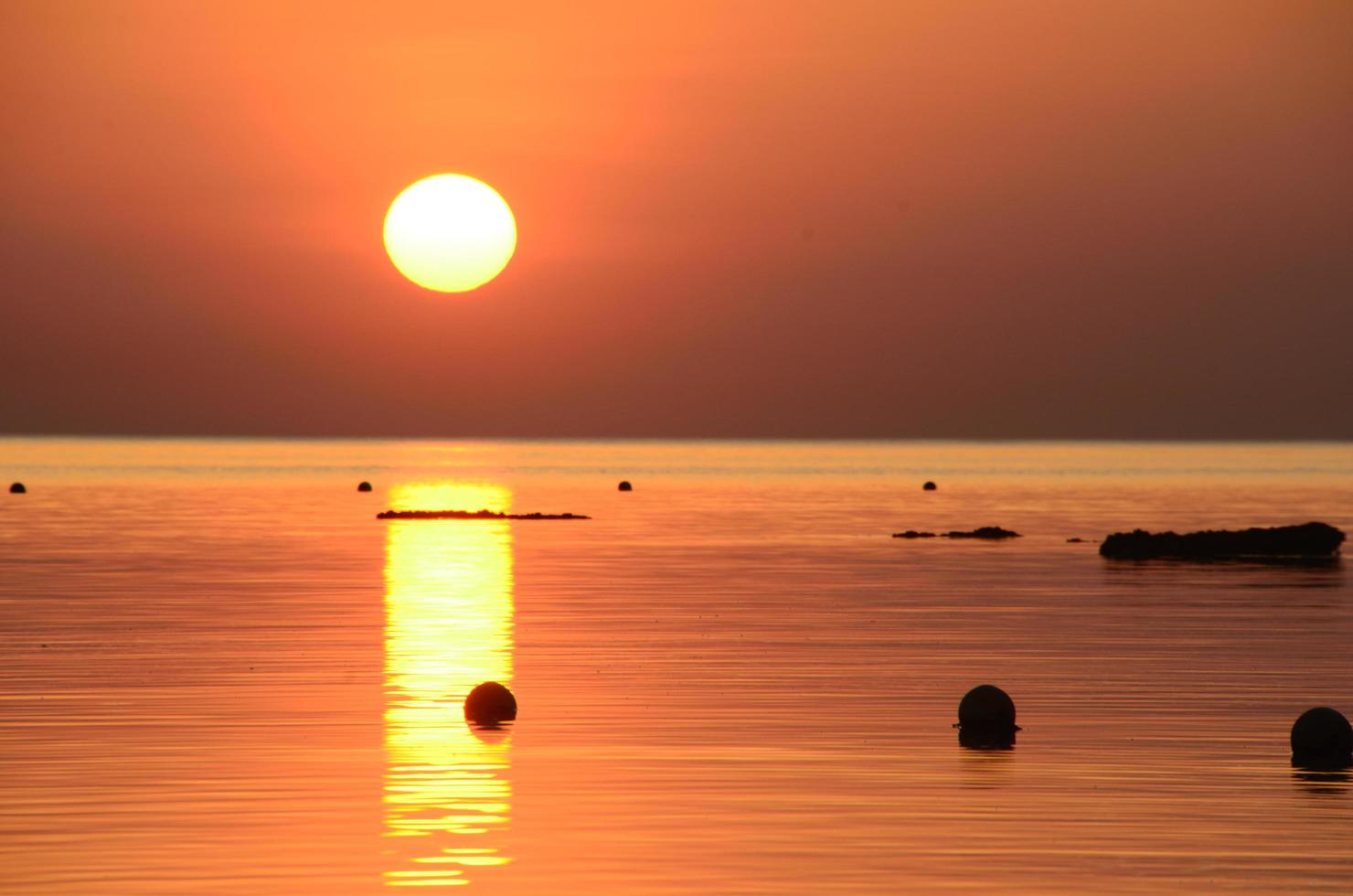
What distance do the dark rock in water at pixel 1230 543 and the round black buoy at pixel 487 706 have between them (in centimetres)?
4665

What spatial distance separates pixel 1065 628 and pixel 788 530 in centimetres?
4706

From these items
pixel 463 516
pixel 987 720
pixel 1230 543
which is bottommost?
pixel 987 720

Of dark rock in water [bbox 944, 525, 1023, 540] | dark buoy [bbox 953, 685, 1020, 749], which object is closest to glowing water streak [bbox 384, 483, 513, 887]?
dark buoy [bbox 953, 685, 1020, 749]

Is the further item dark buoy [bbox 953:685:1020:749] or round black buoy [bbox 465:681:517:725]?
round black buoy [bbox 465:681:517:725]

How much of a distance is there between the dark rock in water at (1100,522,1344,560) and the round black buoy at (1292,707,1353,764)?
47.0 m

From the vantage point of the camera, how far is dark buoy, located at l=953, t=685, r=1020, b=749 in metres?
27.3

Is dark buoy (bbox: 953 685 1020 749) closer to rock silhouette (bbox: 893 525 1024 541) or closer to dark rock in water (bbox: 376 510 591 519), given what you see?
rock silhouette (bbox: 893 525 1024 541)

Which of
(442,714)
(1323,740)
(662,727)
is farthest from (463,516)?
(1323,740)

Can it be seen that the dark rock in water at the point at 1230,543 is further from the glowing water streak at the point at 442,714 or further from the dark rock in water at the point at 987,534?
the glowing water streak at the point at 442,714

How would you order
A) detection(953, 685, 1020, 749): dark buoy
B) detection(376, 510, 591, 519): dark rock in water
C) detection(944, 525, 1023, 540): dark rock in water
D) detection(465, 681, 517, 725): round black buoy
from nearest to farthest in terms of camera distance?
detection(953, 685, 1020, 749): dark buoy → detection(465, 681, 517, 725): round black buoy → detection(944, 525, 1023, 540): dark rock in water → detection(376, 510, 591, 519): dark rock in water

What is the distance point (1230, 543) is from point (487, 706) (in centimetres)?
5129

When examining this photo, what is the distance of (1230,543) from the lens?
246 feet

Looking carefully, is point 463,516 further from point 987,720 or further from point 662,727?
point 987,720

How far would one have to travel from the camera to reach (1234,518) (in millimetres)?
108562
